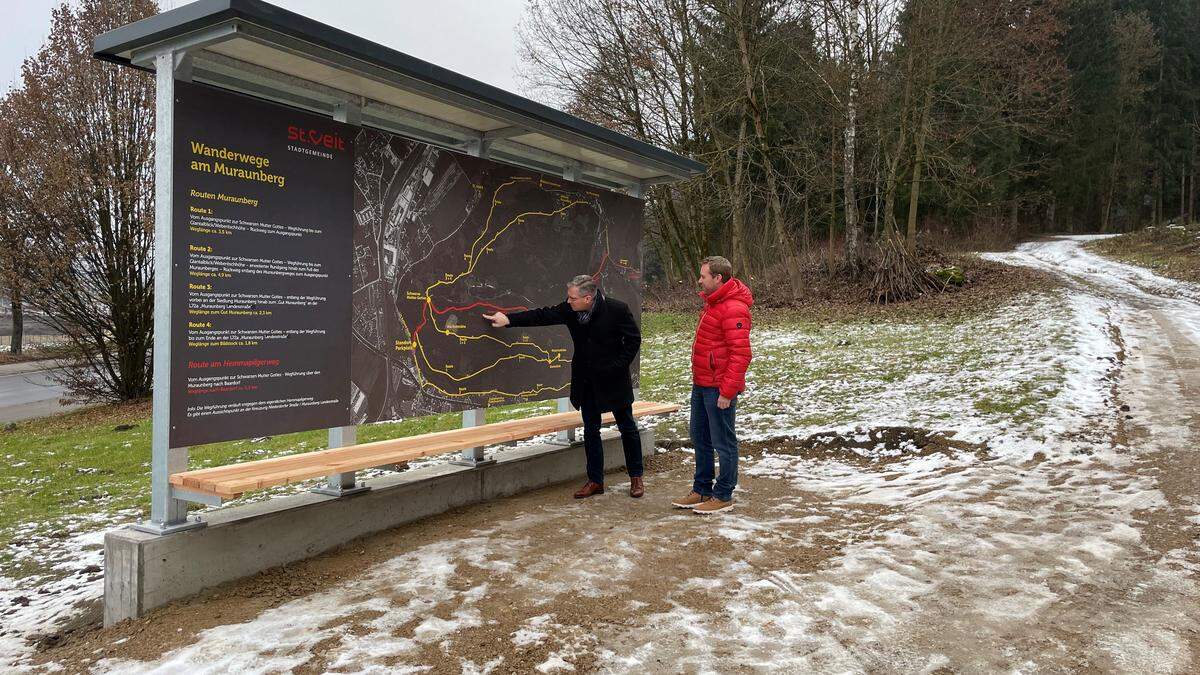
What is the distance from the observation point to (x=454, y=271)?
6137mm

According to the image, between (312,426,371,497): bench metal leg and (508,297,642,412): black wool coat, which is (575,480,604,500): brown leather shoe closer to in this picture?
(508,297,642,412): black wool coat

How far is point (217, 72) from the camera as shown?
4828 millimetres

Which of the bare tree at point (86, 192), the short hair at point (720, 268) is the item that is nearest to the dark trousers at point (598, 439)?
the short hair at point (720, 268)

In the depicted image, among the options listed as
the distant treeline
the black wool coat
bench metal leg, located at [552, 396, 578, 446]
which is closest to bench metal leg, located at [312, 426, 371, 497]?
the black wool coat

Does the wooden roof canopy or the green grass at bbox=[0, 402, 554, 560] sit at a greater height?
the wooden roof canopy

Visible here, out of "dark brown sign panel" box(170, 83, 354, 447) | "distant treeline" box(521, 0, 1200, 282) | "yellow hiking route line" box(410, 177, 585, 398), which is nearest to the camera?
"dark brown sign panel" box(170, 83, 354, 447)

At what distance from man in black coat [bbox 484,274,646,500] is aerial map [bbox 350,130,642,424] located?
387 mm

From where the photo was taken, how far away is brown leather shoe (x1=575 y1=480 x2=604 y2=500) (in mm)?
6562

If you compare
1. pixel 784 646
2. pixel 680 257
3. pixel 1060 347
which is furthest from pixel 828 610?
pixel 680 257

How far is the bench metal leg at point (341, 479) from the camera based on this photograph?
539cm

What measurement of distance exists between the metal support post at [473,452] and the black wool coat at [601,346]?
858mm

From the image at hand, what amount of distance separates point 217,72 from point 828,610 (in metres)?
4.80

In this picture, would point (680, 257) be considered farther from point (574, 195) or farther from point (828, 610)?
point (828, 610)

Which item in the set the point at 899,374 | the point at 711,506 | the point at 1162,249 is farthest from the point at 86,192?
the point at 1162,249
